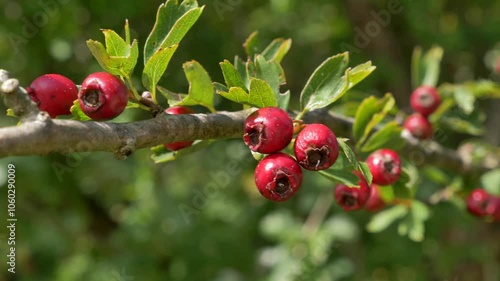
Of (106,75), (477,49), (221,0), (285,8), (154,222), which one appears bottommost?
(154,222)

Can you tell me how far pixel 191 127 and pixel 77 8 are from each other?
7.44ft

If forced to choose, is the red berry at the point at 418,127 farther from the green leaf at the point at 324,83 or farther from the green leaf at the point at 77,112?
the green leaf at the point at 77,112

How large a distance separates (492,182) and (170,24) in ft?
5.90

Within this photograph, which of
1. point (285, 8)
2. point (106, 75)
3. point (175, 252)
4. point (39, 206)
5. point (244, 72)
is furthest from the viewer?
point (39, 206)

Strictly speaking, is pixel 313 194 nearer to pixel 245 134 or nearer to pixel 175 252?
pixel 175 252

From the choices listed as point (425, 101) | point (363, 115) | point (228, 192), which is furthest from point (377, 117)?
point (228, 192)

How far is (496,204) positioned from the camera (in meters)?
2.55

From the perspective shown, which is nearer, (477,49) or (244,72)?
(244,72)

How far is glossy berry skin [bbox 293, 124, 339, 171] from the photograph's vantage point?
1.33 meters

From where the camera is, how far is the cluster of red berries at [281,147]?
1.35 m

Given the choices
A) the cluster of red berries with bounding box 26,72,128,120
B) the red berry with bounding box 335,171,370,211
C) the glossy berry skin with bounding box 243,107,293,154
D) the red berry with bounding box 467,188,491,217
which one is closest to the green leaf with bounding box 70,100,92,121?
the cluster of red berries with bounding box 26,72,128,120

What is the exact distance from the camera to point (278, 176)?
4.42 feet

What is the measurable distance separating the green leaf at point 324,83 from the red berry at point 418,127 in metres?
0.78

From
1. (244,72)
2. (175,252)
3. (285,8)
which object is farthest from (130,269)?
(244,72)
